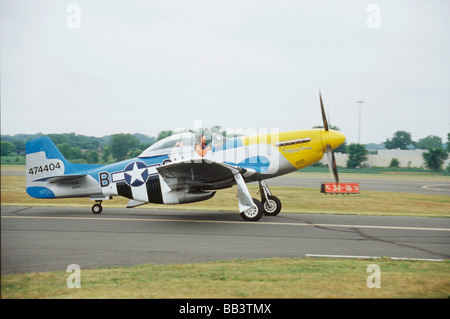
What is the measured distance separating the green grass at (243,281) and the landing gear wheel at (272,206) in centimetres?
619

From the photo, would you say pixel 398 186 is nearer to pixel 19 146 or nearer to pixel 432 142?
pixel 432 142

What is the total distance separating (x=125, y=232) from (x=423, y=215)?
10118mm

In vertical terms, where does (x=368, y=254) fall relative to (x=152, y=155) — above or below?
below

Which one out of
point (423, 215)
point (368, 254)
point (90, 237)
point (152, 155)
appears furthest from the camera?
point (423, 215)

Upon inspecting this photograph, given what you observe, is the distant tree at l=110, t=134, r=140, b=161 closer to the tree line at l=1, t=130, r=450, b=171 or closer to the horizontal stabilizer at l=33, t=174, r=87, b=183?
the tree line at l=1, t=130, r=450, b=171

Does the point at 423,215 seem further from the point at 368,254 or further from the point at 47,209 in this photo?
the point at 47,209

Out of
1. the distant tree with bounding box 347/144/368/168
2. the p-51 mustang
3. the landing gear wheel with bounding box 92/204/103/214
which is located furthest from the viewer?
the distant tree with bounding box 347/144/368/168

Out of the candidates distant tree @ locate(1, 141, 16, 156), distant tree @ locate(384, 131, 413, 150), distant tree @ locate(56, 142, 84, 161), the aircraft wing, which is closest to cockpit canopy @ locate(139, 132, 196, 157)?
the aircraft wing

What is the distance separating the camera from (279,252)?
7.43 metres

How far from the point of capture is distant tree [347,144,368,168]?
3602 centimetres

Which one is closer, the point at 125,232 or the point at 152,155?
the point at 125,232

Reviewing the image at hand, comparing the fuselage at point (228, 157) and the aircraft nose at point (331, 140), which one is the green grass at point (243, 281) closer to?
the fuselage at point (228, 157)

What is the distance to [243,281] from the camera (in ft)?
17.5
